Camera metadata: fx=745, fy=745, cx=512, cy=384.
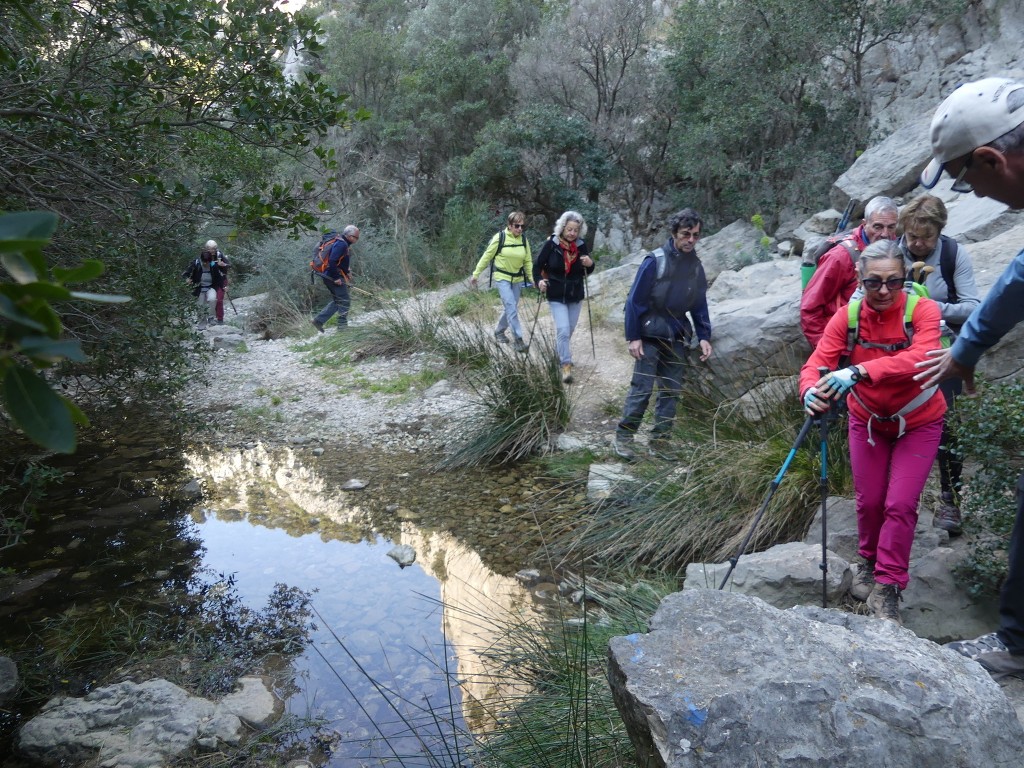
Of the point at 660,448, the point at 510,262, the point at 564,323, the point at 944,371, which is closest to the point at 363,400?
the point at 510,262

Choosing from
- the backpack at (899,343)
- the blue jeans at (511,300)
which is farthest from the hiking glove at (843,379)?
the blue jeans at (511,300)

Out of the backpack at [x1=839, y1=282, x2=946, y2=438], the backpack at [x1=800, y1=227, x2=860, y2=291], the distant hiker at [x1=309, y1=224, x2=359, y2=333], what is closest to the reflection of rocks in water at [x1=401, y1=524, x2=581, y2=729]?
the backpack at [x1=839, y1=282, x2=946, y2=438]

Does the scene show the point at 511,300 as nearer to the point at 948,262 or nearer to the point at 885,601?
the point at 948,262

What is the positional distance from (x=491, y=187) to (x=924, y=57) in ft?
29.8

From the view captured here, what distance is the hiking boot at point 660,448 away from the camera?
4789 millimetres

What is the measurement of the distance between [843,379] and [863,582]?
3.08 feet

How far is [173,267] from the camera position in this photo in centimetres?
592

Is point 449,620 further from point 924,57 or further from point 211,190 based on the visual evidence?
point 924,57

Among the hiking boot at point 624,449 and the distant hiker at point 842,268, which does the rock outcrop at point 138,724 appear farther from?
the distant hiker at point 842,268

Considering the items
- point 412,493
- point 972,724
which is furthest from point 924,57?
point 972,724

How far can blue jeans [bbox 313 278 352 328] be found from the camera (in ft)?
35.7

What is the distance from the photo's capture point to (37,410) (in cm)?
87

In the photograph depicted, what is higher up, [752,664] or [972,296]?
[972,296]

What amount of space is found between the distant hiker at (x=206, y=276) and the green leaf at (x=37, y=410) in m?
12.2
